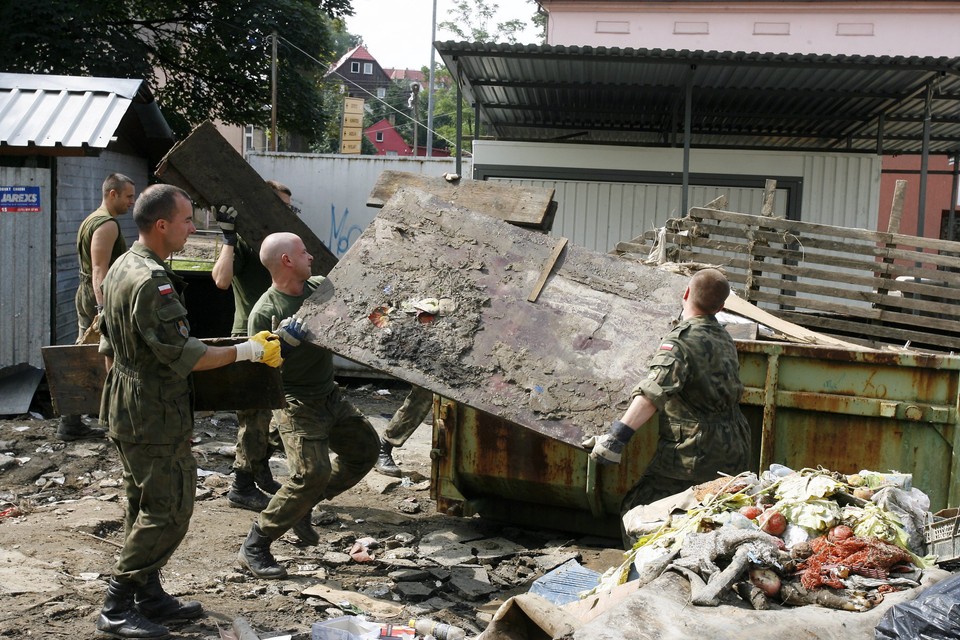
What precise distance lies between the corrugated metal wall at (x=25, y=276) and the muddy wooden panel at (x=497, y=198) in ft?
12.2

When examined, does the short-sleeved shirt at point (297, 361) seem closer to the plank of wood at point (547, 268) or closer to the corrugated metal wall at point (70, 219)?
the plank of wood at point (547, 268)

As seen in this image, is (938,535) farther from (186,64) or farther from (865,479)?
(186,64)

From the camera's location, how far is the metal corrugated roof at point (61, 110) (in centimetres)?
782

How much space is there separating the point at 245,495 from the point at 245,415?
542 millimetres

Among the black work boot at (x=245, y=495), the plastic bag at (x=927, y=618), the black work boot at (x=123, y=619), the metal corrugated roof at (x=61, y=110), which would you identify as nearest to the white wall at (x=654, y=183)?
the metal corrugated roof at (x=61, y=110)

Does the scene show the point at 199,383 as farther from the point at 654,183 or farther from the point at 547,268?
the point at 654,183

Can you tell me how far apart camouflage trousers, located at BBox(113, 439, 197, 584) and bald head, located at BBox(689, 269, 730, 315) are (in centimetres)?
254

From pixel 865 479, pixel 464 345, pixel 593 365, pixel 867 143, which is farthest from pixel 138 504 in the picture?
pixel 867 143

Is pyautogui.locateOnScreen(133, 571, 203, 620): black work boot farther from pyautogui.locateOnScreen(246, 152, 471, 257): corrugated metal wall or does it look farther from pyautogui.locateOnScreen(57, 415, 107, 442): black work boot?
pyautogui.locateOnScreen(246, 152, 471, 257): corrugated metal wall

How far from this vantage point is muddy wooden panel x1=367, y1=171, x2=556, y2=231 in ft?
19.4

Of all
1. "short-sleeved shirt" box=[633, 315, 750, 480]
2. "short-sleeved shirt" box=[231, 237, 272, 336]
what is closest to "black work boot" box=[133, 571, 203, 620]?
"short-sleeved shirt" box=[633, 315, 750, 480]

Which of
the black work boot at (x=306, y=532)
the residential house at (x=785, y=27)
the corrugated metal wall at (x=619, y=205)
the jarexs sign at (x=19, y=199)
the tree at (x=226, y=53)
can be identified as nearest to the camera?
the black work boot at (x=306, y=532)

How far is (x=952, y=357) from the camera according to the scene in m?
4.56

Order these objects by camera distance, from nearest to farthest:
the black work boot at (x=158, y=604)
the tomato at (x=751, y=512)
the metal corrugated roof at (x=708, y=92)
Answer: the tomato at (x=751, y=512), the black work boot at (x=158, y=604), the metal corrugated roof at (x=708, y=92)
